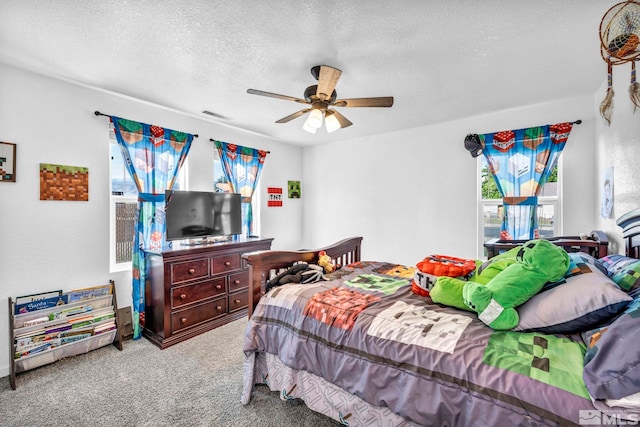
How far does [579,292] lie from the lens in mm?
1235

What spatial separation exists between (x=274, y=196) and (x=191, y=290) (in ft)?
7.15

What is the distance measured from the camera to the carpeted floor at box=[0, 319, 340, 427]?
5.73 ft

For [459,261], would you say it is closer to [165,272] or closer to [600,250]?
[600,250]

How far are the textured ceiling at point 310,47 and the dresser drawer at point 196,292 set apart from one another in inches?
76.7

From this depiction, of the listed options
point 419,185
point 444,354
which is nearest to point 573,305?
point 444,354

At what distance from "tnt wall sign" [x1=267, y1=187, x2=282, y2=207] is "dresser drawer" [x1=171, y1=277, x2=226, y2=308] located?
69.3 inches

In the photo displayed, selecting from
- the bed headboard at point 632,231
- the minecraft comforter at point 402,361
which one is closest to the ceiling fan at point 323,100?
the minecraft comforter at point 402,361

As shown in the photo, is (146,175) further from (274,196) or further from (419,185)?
(419,185)

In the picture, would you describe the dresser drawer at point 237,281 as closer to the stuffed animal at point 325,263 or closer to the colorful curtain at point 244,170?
the colorful curtain at point 244,170

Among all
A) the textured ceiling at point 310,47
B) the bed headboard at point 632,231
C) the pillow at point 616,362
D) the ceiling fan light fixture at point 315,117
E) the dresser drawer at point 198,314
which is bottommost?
the dresser drawer at point 198,314

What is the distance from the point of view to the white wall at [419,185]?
303cm

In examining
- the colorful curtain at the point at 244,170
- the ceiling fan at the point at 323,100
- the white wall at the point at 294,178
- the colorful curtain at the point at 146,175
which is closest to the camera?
the ceiling fan at the point at 323,100

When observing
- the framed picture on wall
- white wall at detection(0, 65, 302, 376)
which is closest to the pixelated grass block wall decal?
white wall at detection(0, 65, 302, 376)

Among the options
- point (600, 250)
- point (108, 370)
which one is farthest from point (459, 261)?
point (108, 370)
